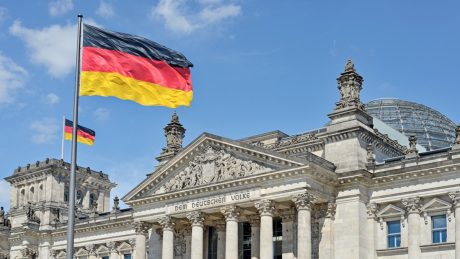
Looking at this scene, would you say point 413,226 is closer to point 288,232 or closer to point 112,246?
point 288,232

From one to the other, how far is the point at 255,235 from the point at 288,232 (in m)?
2.91

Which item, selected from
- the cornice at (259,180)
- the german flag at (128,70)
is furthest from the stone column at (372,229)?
the german flag at (128,70)

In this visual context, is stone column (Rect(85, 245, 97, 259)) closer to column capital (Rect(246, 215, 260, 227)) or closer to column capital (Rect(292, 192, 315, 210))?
column capital (Rect(246, 215, 260, 227))

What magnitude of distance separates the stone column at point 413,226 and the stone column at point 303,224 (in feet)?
21.9

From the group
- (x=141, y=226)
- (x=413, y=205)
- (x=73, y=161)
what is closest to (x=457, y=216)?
(x=413, y=205)

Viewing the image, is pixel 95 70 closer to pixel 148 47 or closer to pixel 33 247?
pixel 148 47

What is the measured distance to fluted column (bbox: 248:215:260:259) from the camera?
196ft

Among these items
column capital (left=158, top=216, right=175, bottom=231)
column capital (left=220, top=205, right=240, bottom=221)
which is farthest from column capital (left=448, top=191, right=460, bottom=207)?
column capital (left=158, top=216, right=175, bottom=231)

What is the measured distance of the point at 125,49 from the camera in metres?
31.8

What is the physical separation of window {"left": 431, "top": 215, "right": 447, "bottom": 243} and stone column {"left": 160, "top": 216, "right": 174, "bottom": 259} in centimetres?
1997

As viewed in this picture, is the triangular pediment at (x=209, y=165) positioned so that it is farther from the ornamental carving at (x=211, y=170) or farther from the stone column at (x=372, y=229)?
the stone column at (x=372, y=229)

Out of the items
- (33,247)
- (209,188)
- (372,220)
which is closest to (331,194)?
(372,220)

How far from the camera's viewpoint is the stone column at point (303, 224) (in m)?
54.2

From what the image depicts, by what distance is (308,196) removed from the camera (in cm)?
5506
